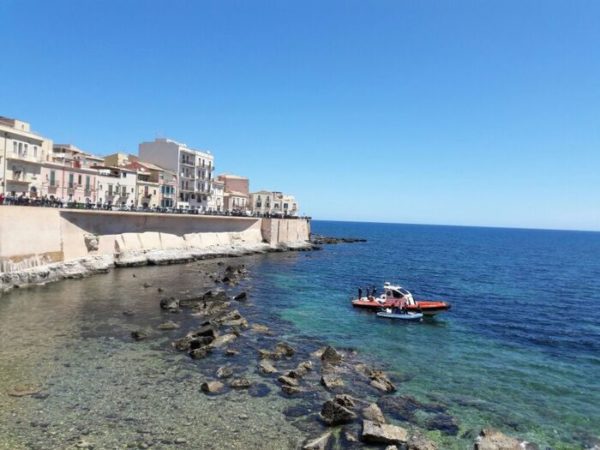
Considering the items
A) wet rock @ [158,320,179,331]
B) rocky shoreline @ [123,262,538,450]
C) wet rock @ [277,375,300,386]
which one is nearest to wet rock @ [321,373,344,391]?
rocky shoreline @ [123,262,538,450]

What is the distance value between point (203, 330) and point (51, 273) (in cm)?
2192

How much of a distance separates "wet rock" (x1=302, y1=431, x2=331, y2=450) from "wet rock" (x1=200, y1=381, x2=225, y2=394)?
16.5ft

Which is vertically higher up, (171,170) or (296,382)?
(171,170)

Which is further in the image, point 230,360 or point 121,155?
point 121,155

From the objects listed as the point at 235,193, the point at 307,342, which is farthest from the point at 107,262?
the point at 235,193

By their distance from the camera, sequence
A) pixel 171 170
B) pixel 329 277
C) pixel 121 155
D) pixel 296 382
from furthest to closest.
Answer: pixel 171 170 → pixel 121 155 → pixel 329 277 → pixel 296 382

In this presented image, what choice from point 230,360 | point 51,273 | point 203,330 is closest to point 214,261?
point 51,273

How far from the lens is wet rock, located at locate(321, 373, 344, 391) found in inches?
731

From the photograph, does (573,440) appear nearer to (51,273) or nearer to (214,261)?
(51,273)

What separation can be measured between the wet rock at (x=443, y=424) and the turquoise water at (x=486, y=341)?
312 millimetres

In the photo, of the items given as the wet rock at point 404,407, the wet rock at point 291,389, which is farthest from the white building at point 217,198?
the wet rock at point 404,407

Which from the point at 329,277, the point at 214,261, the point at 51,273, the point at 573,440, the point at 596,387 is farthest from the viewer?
the point at 214,261

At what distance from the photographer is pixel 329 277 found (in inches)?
2076

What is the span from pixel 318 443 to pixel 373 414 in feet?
9.68
